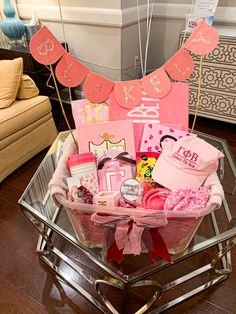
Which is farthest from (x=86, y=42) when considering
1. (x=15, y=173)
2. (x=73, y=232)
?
(x=73, y=232)

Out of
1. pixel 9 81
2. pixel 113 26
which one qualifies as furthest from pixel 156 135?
pixel 113 26

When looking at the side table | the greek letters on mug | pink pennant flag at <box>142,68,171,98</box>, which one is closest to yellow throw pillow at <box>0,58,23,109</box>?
the side table

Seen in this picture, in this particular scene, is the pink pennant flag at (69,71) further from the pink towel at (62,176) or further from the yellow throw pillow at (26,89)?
the yellow throw pillow at (26,89)

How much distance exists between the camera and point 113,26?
1996 mm

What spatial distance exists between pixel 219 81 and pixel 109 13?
0.95 meters

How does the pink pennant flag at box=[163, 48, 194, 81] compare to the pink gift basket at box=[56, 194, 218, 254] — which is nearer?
the pink gift basket at box=[56, 194, 218, 254]

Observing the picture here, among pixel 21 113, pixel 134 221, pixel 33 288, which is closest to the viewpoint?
pixel 134 221

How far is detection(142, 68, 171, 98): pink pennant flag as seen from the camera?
0.98m

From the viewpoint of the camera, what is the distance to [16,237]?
1314 millimetres

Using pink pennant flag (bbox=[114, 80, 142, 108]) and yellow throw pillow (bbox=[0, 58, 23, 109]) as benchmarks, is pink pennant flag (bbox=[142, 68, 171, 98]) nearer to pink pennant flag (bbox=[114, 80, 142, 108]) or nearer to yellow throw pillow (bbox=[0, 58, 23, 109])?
pink pennant flag (bbox=[114, 80, 142, 108])

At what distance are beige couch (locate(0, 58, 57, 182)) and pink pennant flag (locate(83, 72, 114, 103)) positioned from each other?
79cm

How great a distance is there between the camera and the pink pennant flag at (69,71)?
35.2 inches

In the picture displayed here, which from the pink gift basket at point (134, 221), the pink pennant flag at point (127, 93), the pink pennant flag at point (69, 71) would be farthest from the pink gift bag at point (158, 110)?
the pink gift basket at point (134, 221)

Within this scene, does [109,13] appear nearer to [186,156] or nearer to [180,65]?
[180,65]
